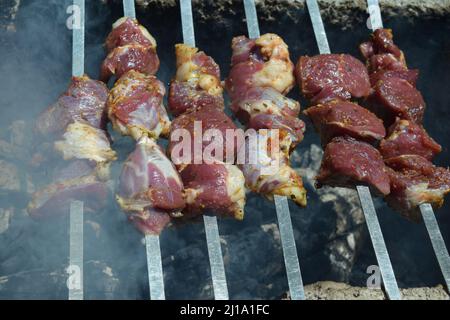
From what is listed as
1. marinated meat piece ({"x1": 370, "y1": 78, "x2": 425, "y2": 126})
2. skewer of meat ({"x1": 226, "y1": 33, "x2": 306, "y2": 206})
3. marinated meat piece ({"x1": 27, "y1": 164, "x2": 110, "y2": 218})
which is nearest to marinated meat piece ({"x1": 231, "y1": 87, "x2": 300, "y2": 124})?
skewer of meat ({"x1": 226, "y1": 33, "x2": 306, "y2": 206})

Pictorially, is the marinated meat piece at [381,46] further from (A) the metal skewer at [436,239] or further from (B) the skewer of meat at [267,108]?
(A) the metal skewer at [436,239]

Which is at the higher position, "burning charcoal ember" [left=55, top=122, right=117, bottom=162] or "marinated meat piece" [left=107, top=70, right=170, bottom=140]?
"marinated meat piece" [left=107, top=70, right=170, bottom=140]

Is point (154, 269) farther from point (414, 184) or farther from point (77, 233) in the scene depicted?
point (414, 184)

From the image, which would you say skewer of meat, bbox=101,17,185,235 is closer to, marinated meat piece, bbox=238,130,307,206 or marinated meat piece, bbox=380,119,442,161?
marinated meat piece, bbox=238,130,307,206

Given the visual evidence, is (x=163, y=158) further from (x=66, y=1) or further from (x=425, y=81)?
(x=425, y=81)

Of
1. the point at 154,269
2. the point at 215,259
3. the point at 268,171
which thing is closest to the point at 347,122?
the point at 268,171

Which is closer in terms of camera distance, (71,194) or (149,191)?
(149,191)
